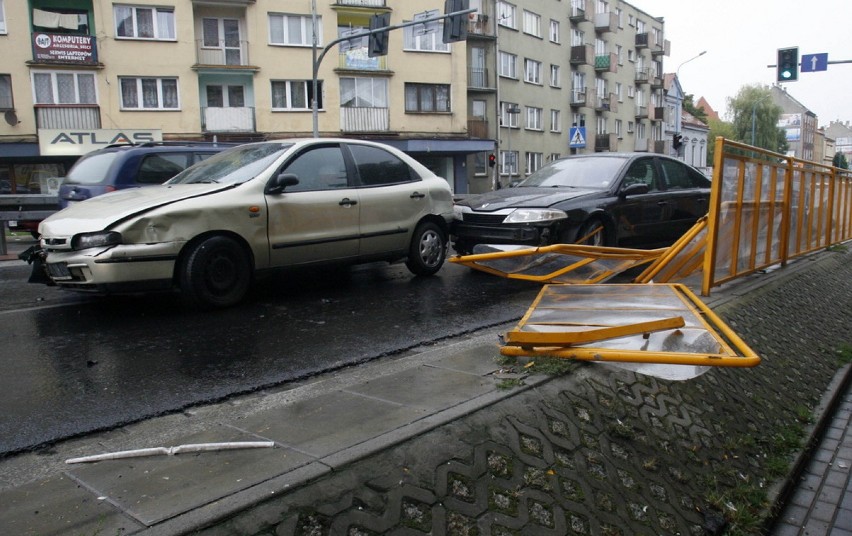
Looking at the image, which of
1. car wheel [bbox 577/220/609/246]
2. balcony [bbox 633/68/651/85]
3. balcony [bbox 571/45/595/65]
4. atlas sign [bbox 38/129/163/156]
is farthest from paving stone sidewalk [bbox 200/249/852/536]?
balcony [bbox 633/68/651/85]

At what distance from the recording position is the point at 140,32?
31047 millimetres

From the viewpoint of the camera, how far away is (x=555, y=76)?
51.4 m

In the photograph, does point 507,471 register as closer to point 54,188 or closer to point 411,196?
point 411,196

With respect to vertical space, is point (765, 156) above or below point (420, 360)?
above

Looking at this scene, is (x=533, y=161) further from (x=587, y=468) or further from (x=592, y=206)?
(x=587, y=468)

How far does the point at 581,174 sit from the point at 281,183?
432cm

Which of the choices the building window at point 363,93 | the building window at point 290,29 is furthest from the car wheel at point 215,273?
the building window at point 363,93

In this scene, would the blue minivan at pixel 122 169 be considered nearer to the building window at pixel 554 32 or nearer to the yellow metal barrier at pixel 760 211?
the yellow metal barrier at pixel 760 211

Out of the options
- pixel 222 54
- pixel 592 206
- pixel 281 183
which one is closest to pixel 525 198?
pixel 592 206

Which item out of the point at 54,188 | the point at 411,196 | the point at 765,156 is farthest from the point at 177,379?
the point at 54,188

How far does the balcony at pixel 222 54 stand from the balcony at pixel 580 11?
95.4ft

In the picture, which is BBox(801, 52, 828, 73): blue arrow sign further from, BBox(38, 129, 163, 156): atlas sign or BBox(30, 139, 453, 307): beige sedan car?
BBox(38, 129, 163, 156): atlas sign

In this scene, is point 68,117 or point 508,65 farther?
point 508,65

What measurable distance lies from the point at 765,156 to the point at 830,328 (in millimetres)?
2339
